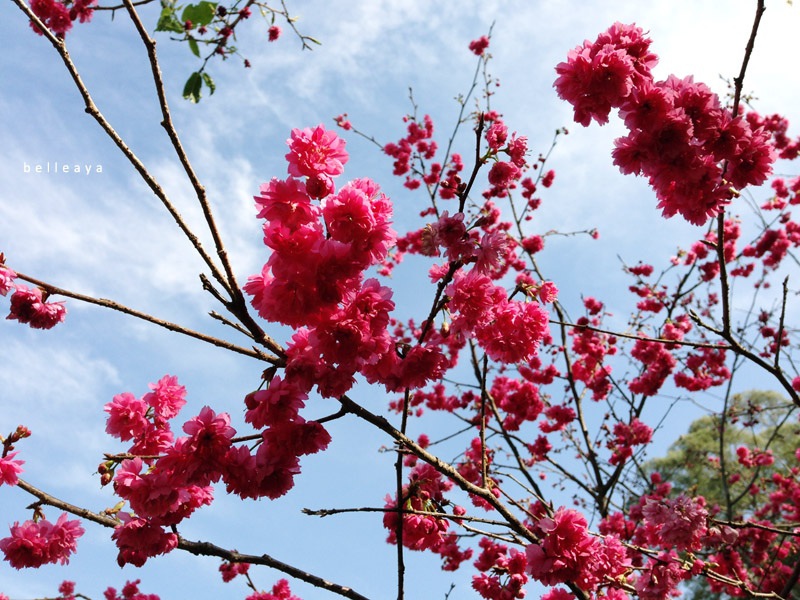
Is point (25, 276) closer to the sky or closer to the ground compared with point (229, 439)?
closer to the sky

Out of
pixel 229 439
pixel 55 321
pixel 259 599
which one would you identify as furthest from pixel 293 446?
pixel 259 599

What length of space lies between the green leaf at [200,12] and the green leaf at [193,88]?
1.45ft

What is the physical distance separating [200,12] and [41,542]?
3358 millimetres

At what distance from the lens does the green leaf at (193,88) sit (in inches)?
164

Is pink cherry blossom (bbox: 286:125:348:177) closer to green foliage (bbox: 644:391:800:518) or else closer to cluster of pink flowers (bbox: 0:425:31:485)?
cluster of pink flowers (bbox: 0:425:31:485)

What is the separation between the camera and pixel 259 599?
4840 mm

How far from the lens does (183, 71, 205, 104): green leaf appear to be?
4.18 metres

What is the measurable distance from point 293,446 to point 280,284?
0.57 metres

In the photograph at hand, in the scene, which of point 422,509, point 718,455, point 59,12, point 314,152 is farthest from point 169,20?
point 718,455

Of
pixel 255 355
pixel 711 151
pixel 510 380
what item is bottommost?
pixel 255 355

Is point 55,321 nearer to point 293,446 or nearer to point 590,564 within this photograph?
point 293,446

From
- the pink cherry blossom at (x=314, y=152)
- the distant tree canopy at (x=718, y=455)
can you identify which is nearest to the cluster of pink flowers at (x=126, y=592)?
the pink cherry blossom at (x=314, y=152)

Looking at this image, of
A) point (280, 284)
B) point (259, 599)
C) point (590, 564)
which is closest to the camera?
point (280, 284)

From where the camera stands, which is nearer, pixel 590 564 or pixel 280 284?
pixel 280 284
